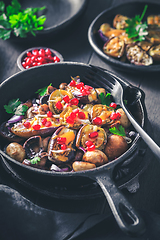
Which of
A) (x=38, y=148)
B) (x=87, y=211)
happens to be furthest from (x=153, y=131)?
(x=38, y=148)

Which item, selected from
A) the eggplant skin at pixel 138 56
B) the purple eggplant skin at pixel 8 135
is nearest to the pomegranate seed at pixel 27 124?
the purple eggplant skin at pixel 8 135

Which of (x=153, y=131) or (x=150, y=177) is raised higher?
(x=153, y=131)

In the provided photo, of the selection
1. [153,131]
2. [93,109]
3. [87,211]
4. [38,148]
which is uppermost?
[93,109]

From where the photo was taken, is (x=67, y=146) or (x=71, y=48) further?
(x=71, y=48)

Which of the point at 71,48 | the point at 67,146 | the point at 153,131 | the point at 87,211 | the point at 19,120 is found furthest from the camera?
the point at 71,48

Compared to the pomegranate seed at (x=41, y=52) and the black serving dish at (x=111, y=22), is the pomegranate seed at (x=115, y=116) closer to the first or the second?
the black serving dish at (x=111, y=22)

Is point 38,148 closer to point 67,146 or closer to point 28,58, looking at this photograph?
point 67,146

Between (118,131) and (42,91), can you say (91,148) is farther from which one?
(42,91)
